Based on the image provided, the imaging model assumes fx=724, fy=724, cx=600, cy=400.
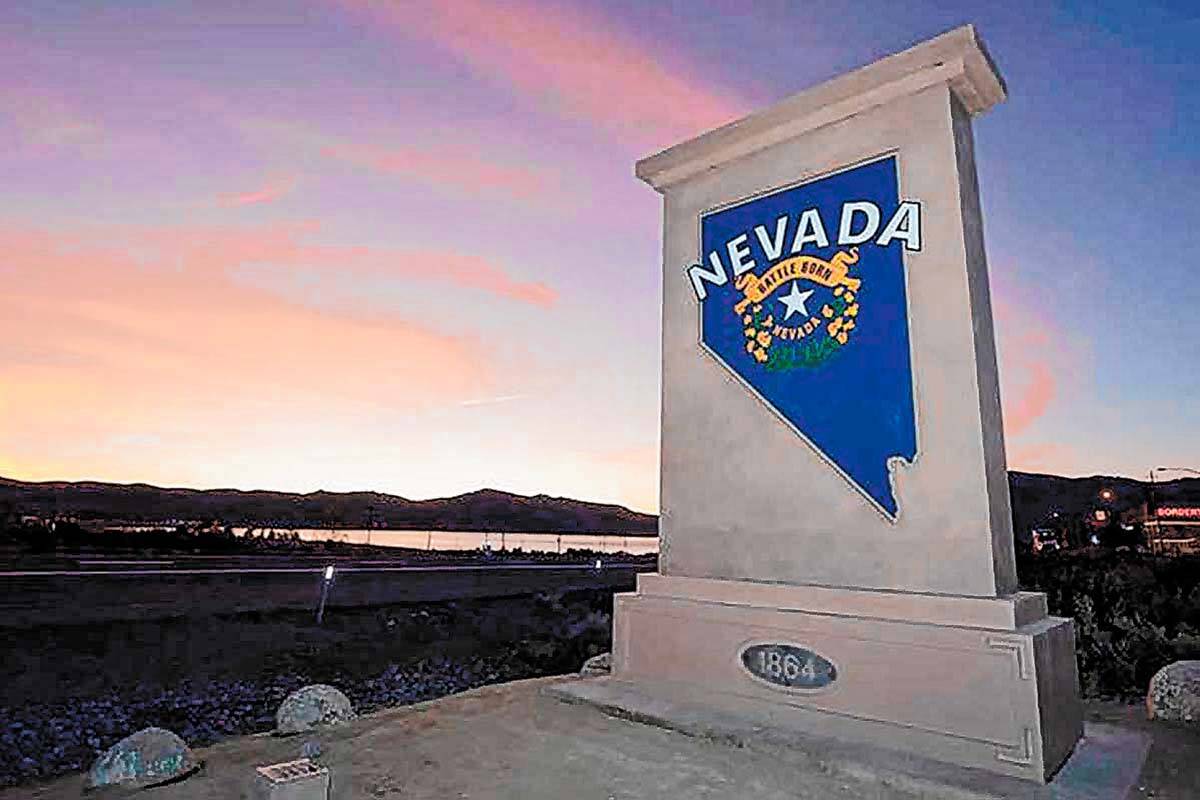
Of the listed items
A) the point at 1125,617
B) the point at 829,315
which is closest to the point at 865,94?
the point at 829,315

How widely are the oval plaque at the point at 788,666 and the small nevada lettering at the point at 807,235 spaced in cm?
286

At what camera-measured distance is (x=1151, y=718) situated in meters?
5.88

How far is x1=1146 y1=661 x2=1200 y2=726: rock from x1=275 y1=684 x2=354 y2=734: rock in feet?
21.1

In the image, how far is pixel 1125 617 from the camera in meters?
9.66

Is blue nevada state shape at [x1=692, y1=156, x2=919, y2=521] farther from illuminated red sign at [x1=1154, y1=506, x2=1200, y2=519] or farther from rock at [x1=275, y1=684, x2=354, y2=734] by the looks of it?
illuminated red sign at [x1=1154, y1=506, x2=1200, y2=519]

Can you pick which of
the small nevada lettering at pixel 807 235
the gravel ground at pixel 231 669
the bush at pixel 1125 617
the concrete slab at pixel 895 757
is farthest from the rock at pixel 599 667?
the bush at pixel 1125 617

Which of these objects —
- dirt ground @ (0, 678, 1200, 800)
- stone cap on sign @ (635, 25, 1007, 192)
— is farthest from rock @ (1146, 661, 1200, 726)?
stone cap on sign @ (635, 25, 1007, 192)

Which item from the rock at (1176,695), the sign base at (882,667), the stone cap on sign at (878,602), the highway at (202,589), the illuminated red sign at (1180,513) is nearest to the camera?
the sign base at (882,667)

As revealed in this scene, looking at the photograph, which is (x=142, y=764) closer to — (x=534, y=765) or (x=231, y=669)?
(x=534, y=765)

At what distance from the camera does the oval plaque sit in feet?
15.7

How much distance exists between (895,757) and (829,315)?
2935 millimetres

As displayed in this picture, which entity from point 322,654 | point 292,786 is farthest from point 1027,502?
point 292,786

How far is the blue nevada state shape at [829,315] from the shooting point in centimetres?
496

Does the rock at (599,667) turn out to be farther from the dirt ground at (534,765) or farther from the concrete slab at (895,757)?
the dirt ground at (534,765)
